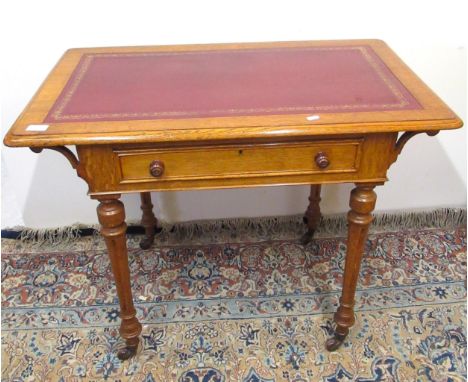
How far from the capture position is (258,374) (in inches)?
54.6

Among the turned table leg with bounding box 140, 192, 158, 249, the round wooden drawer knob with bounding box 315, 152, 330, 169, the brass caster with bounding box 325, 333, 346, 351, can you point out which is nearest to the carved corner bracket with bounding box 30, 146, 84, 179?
the round wooden drawer knob with bounding box 315, 152, 330, 169

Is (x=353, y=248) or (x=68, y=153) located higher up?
(x=68, y=153)

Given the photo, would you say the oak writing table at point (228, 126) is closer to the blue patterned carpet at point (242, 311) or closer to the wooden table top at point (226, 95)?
the wooden table top at point (226, 95)

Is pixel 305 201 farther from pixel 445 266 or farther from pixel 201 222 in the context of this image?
pixel 445 266

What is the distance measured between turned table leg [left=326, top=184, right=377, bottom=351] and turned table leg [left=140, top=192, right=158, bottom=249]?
79 centimetres

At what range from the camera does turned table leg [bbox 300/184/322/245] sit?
1749 mm

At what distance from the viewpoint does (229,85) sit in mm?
1211

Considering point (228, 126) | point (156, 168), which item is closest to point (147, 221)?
point (156, 168)

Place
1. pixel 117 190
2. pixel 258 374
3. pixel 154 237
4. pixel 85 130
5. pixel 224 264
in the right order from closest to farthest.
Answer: pixel 85 130 < pixel 117 190 < pixel 258 374 < pixel 224 264 < pixel 154 237

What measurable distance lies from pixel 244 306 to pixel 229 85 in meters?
0.77

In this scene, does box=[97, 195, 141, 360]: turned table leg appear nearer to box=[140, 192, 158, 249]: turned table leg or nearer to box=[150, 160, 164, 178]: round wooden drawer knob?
box=[150, 160, 164, 178]: round wooden drawer knob

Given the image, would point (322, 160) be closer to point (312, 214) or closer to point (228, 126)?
point (228, 126)

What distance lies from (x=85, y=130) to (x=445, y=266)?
4.56 ft

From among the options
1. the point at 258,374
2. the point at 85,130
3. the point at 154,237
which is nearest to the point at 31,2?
the point at 85,130
